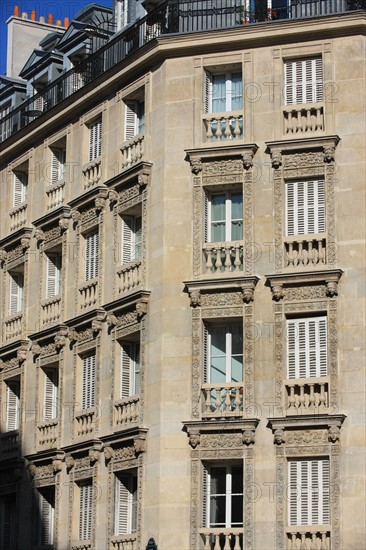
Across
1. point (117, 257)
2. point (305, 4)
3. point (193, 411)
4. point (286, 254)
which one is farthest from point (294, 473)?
point (305, 4)

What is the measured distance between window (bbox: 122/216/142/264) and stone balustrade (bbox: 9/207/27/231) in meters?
7.31

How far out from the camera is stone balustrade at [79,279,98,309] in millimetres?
50812

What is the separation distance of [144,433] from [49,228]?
10765 millimetres

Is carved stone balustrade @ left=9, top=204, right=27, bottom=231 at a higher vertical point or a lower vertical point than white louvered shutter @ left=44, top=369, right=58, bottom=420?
higher

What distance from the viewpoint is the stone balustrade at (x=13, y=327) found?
55594 mm

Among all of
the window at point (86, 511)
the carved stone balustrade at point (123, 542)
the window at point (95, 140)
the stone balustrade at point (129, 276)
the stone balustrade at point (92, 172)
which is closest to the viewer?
the carved stone balustrade at point (123, 542)

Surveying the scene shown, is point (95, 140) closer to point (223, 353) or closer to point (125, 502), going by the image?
point (223, 353)

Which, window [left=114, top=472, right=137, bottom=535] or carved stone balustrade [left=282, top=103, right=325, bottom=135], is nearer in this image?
carved stone balustrade [left=282, top=103, right=325, bottom=135]

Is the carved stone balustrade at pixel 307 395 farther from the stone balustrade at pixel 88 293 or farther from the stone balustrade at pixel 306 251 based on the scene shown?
the stone balustrade at pixel 88 293

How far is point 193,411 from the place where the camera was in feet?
150

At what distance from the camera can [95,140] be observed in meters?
52.9

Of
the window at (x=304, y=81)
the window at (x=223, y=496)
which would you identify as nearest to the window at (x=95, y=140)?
the window at (x=304, y=81)

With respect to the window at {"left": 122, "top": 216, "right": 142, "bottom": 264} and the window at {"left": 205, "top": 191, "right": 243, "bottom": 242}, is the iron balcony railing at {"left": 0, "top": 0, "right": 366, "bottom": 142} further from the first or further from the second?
the window at {"left": 205, "top": 191, "right": 243, "bottom": 242}

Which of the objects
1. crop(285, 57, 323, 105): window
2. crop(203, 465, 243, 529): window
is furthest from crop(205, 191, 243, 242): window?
crop(203, 465, 243, 529): window
